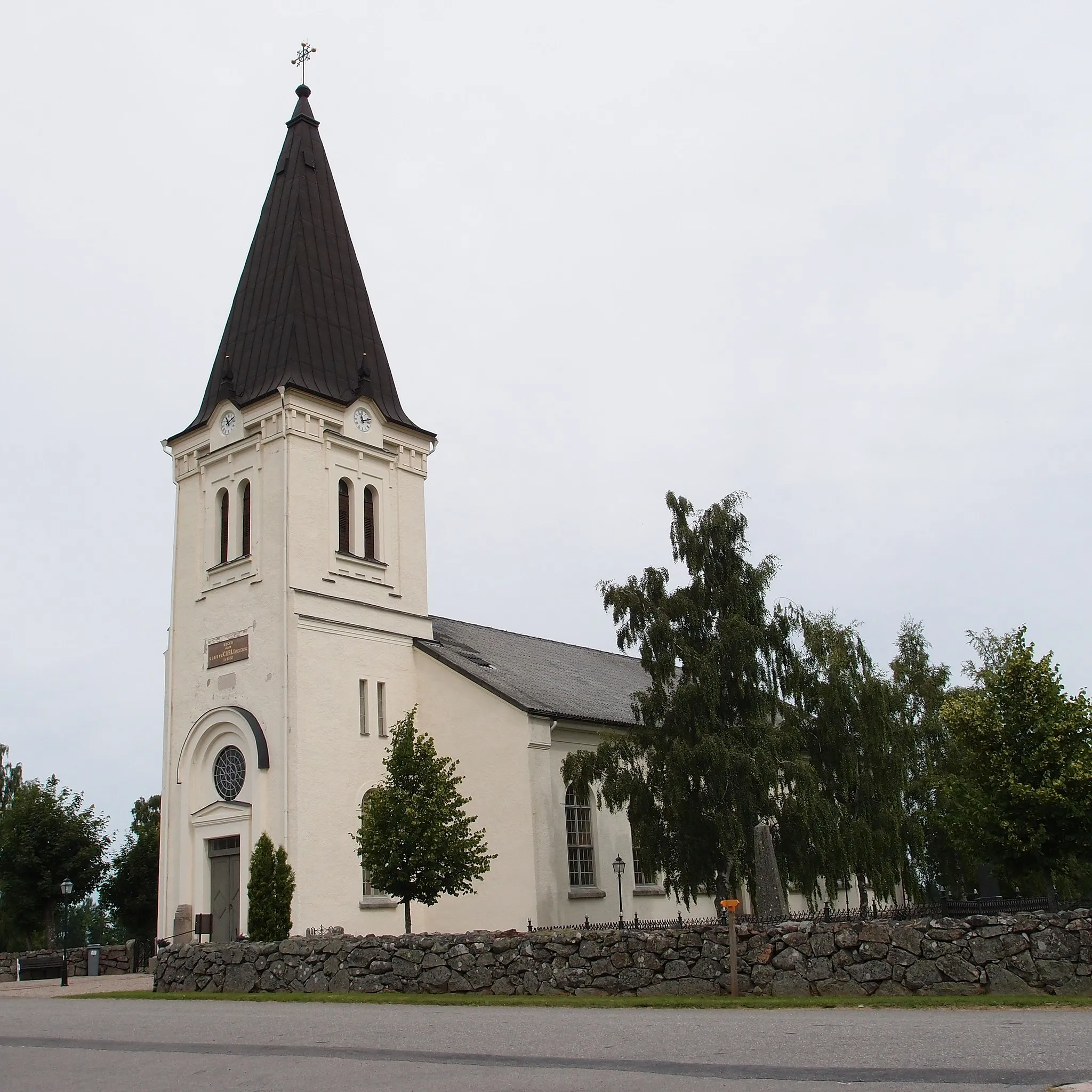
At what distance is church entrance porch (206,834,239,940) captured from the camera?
1148 inches

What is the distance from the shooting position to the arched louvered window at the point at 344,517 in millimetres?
32094

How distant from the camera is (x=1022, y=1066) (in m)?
9.05

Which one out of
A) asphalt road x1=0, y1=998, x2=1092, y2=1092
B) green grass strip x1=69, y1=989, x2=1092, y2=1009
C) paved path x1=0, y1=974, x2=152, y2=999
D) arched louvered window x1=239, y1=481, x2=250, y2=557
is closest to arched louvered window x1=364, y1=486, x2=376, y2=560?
arched louvered window x1=239, y1=481, x2=250, y2=557

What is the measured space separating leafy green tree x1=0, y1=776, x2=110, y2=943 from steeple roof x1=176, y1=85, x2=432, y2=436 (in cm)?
1387

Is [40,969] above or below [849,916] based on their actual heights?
below

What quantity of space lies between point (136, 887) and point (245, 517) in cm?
1506

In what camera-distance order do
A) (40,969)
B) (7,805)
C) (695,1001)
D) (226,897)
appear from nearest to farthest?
(695,1001), (226,897), (40,969), (7,805)

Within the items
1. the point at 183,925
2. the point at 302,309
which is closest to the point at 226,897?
the point at 183,925

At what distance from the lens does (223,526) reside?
3275 centimetres

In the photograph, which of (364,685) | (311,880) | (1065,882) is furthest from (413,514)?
(1065,882)

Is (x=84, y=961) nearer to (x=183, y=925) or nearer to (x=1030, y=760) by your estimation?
(x=183, y=925)

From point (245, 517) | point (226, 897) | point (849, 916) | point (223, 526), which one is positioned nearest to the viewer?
point (849, 916)

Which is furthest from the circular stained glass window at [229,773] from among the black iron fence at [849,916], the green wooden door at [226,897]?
the black iron fence at [849,916]

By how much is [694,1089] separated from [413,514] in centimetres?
2650
